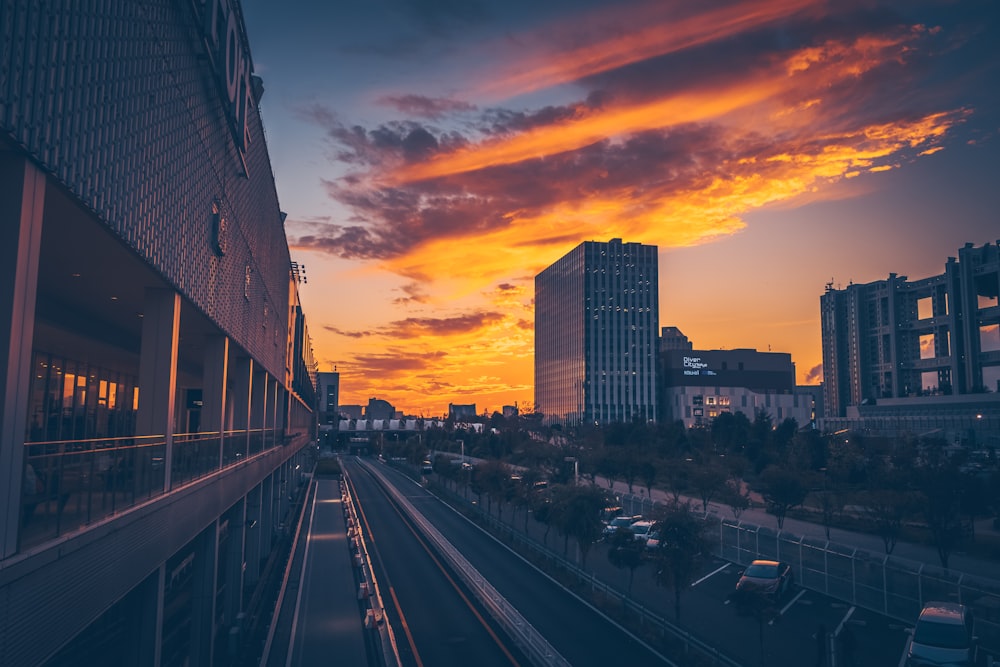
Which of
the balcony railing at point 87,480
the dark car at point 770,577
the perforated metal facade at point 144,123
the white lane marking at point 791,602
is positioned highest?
the perforated metal facade at point 144,123

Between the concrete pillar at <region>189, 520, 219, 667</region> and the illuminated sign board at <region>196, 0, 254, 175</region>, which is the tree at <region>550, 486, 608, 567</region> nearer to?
the concrete pillar at <region>189, 520, 219, 667</region>

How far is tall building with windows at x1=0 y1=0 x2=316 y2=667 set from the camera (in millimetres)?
7934

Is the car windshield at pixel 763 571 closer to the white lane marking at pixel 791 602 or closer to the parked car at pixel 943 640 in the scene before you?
the white lane marking at pixel 791 602

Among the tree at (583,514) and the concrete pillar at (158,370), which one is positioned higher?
the concrete pillar at (158,370)

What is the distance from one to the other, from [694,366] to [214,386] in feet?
569

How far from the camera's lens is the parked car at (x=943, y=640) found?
20781 mm

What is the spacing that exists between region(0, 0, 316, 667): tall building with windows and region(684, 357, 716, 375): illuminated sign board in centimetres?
16367

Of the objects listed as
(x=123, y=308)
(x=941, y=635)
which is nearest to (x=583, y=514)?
(x=941, y=635)

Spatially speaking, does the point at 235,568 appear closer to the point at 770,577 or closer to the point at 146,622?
the point at 146,622

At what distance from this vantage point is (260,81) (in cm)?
3181

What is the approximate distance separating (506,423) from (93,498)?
520ft

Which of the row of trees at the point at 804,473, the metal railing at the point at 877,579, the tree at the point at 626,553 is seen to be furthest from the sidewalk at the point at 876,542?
the tree at the point at 626,553

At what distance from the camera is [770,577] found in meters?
30.2

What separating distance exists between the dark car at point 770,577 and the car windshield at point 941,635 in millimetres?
7210
